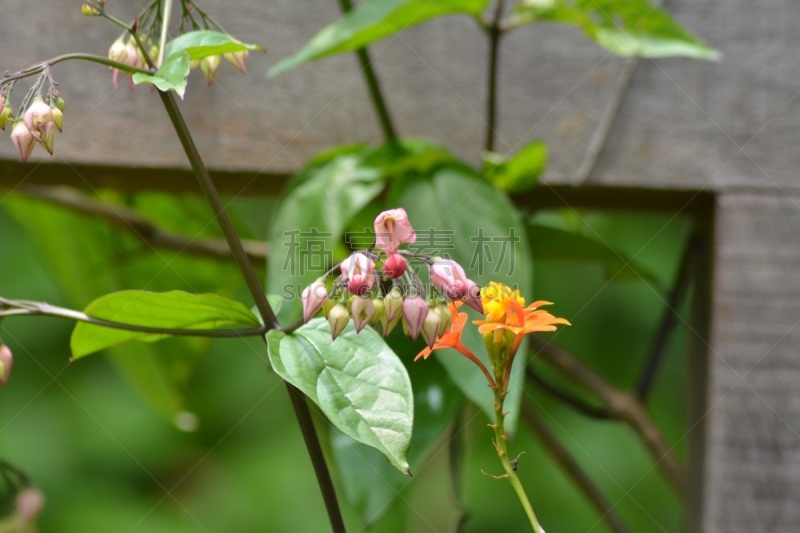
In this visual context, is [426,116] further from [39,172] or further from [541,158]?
[39,172]

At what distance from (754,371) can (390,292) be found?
410 millimetres

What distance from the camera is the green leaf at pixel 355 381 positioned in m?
0.32

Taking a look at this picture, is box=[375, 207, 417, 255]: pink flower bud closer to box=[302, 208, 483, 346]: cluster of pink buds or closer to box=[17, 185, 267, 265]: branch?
box=[302, 208, 483, 346]: cluster of pink buds

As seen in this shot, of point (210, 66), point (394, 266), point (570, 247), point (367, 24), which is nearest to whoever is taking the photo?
point (394, 266)

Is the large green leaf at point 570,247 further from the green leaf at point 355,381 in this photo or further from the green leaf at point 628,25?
the green leaf at point 355,381

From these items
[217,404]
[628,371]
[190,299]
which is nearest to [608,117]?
[190,299]

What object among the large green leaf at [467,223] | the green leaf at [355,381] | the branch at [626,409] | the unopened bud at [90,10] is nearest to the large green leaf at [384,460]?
the large green leaf at [467,223]

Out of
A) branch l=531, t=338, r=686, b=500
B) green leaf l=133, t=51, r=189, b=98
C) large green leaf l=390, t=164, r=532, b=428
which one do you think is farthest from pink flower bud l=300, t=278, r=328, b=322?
branch l=531, t=338, r=686, b=500

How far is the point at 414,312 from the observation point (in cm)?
34

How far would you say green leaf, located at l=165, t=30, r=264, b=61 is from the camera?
364mm

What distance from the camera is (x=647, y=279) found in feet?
2.62

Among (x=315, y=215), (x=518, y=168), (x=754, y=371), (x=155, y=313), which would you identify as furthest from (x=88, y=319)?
(x=754, y=371)

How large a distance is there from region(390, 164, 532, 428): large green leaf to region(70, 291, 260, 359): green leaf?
0.21 m

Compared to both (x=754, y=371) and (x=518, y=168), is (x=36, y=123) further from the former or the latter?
(x=754, y=371)
